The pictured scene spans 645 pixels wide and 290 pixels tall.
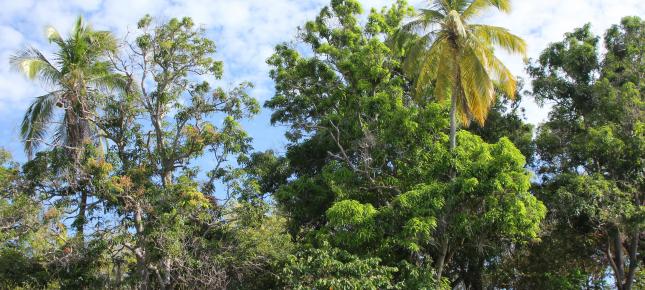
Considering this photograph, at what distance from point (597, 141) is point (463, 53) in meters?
4.10

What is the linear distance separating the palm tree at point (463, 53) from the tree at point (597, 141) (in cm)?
300

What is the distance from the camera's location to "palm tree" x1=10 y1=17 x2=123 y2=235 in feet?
52.6

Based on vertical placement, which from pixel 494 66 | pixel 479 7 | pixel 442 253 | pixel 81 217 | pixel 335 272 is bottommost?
pixel 335 272

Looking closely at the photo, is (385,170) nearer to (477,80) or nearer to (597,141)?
(477,80)

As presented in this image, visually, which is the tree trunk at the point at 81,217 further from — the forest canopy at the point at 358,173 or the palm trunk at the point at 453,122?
the palm trunk at the point at 453,122

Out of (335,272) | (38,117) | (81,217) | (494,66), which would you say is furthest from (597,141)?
(38,117)

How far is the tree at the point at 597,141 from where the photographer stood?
15961mm

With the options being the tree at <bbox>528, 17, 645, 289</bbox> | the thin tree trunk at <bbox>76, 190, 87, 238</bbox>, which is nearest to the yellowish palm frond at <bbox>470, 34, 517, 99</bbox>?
the tree at <bbox>528, 17, 645, 289</bbox>

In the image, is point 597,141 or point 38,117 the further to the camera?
point 38,117

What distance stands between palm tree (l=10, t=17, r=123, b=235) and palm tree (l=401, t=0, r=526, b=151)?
26.1 ft

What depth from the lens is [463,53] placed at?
15594mm

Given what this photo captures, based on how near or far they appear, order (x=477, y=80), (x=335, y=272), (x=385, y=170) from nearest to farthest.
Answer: (x=335, y=272) → (x=477, y=80) → (x=385, y=170)

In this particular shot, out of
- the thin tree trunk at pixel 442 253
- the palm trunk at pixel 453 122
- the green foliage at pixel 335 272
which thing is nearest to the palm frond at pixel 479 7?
the palm trunk at pixel 453 122

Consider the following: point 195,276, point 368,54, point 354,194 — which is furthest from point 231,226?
point 368,54
